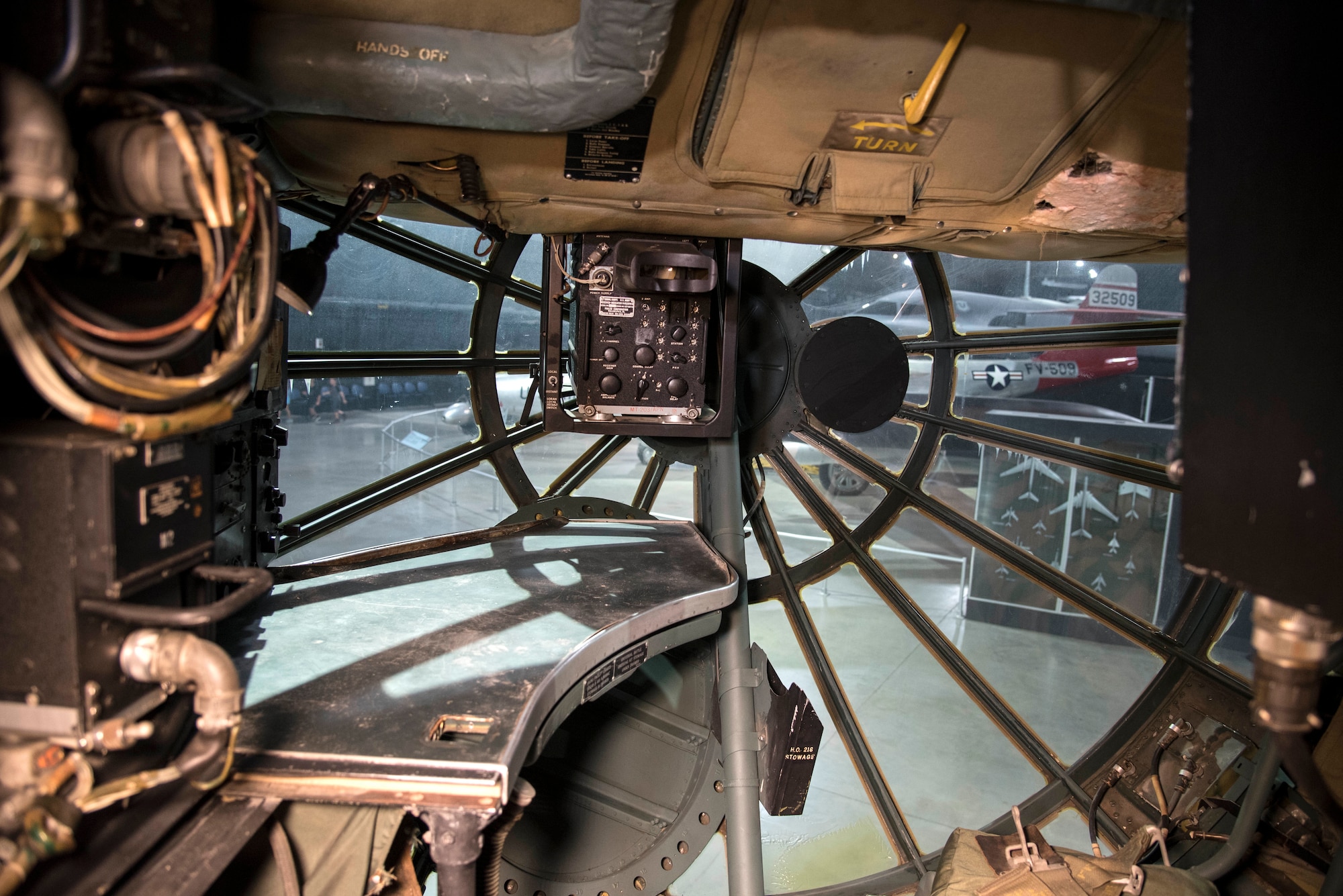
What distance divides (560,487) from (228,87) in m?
2.84

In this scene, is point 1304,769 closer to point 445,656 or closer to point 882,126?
point 445,656

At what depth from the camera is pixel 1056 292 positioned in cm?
503

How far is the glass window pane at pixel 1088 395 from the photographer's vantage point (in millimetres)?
4746

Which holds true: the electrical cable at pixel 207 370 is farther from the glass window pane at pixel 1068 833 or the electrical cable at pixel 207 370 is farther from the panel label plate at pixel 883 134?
the glass window pane at pixel 1068 833

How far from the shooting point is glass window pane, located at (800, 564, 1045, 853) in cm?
688

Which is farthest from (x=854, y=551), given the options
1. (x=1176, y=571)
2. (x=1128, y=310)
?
(x=1176, y=571)

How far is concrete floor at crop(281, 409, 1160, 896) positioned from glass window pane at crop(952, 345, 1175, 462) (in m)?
1.30

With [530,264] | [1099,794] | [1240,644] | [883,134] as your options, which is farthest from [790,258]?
[1240,644]

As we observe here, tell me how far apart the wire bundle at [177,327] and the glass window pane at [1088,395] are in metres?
4.18

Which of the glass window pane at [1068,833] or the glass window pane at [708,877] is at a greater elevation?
the glass window pane at [1068,833]

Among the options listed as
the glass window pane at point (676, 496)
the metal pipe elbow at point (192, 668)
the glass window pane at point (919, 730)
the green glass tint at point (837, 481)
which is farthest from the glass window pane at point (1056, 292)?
the glass window pane at point (676, 496)

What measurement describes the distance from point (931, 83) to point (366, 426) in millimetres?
3185

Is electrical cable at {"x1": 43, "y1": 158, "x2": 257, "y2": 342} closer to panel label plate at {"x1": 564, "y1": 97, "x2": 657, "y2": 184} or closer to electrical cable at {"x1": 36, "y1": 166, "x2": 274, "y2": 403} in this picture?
electrical cable at {"x1": 36, "y1": 166, "x2": 274, "y2": 403}

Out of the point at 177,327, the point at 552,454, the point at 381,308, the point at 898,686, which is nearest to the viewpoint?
the point at 177,327
